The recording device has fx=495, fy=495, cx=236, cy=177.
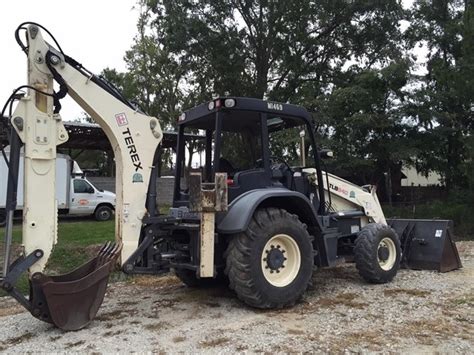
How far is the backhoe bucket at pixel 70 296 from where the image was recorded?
4902mm

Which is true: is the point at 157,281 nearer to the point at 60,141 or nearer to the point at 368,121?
the point at 60,141

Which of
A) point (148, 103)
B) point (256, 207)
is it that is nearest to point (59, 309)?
point (256, 207)

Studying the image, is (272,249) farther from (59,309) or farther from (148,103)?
(148,103)

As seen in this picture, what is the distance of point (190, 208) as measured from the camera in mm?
5648

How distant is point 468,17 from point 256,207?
12.1 metres

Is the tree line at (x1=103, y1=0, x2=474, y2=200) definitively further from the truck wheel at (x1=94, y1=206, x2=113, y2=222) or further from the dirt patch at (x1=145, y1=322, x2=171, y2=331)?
the dirt patch at (x1=145, y1=322, x2=171, y2=331)

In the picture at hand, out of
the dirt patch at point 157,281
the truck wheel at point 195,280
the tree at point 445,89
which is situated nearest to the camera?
the truck wheel at point 195,280

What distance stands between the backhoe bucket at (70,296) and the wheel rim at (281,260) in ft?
5.69

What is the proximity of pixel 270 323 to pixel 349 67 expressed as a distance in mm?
16687

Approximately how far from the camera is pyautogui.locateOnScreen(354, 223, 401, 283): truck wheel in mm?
7188

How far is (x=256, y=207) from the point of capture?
5793mm

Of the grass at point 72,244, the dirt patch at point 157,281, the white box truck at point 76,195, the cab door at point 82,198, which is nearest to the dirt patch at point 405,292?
the dirt patch at point 157,281

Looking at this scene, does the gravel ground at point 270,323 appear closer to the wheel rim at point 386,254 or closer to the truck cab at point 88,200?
the wheel rim at point 386,254

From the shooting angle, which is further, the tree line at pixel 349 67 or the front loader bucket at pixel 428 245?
the tree line at pixel 349 67
